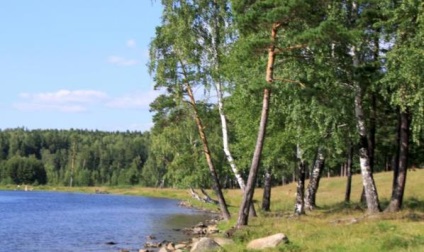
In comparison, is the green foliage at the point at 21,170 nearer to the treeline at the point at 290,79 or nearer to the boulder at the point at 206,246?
the treeline at the point at 290,79

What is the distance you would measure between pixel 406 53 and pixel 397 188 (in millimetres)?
7409

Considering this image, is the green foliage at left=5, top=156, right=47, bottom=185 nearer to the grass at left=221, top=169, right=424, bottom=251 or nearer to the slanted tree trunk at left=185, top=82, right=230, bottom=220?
the slanted tree trunk at left=185, top=82, right=230, bottom=220

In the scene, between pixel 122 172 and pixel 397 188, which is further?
pixel 122 172

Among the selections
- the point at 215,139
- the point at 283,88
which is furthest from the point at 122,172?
the point at 283,88

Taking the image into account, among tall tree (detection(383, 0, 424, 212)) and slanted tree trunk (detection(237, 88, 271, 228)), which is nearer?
tall tree (detection(383, 0, 424, 212))

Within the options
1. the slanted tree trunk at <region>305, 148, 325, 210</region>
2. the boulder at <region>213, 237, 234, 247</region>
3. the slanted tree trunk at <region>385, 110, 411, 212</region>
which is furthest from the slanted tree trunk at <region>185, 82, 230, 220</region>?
the boulder at <region>213, 237, 234, 247</region>

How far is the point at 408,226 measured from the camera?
72.7ft

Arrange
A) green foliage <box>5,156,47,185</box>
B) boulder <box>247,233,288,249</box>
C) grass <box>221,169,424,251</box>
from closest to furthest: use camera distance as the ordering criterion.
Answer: grass <box>221,169,424,251</box>, boulder <box>247,233,288,249</box>, green foliage <box>5,156,47,185</box>

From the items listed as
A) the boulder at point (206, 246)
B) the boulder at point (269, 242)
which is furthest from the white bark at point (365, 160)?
the boulder at point (206, 246)

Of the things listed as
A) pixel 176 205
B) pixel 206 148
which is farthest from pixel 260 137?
pixel 176 205

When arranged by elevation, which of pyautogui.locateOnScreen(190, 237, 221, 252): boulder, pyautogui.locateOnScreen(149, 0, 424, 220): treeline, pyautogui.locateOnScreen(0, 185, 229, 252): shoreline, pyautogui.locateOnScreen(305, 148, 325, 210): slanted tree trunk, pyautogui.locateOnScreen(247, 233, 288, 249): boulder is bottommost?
pyautogui.locateOnScreen(0, 185, 229, 252): shoreline

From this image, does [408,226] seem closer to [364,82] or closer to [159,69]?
[364,82]

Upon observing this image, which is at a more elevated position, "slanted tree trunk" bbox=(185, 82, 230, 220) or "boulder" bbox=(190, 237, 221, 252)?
"slanted tree trunk" bbox=(185, 82, 230, 220)

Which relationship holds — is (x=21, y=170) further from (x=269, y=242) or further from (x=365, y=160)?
(x=269, y=242)
